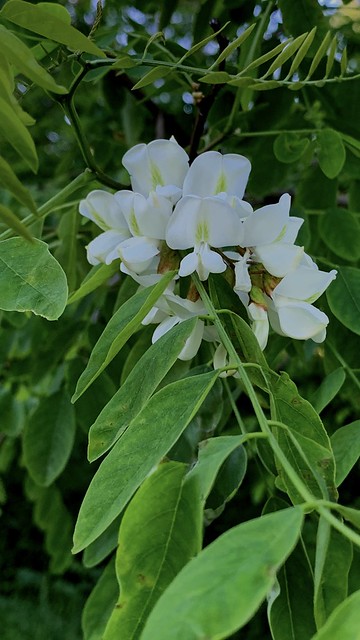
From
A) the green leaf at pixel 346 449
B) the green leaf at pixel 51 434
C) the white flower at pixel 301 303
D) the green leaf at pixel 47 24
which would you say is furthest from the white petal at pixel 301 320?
the green leaf at pixel 51 434

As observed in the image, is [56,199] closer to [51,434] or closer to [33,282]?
[33,282]

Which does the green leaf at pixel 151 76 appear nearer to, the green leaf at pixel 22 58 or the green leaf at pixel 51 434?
the green leaf at pixel 22 58

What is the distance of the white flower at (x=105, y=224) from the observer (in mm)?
596

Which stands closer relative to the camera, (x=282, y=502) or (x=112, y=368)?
(x=282, y=502)

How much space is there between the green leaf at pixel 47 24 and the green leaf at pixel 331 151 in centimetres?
40

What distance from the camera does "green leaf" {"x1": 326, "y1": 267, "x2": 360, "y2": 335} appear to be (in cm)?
69

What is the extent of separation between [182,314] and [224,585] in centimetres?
29

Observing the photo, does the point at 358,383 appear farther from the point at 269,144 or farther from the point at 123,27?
the point at 123,27

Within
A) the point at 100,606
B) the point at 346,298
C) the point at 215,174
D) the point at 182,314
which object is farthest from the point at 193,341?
the point at 100,606

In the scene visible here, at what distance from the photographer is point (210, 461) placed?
1.20 feet

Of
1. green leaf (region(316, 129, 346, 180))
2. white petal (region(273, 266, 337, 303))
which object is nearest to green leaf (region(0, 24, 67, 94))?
white petal (region(273, 266, 337, 303))

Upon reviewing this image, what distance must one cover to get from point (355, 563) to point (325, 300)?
284 millimetres

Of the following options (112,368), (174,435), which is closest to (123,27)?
(112,368)

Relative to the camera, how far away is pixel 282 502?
0.56 m
